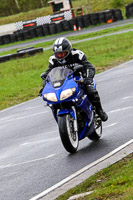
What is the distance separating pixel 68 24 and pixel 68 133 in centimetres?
4200

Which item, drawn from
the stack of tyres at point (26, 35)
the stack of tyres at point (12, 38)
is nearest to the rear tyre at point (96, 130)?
the stack of tyres at point (26, 35)

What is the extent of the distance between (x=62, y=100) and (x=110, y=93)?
742 centimetres

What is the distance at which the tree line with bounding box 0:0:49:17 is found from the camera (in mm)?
88750

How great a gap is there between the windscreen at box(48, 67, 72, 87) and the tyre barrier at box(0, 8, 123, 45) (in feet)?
133

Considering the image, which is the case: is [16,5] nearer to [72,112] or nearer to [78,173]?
[72,112]

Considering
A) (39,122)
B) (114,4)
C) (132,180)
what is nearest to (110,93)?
(39,122)

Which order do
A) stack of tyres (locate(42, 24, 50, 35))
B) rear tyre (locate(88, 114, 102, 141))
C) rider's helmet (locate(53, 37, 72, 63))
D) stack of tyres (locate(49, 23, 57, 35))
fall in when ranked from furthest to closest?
stack of tyres (locate(42, 24, 50, 35))
stack of tyres (locate(49, 23, 57, 35))
rear tyre (locate(88, 114, 102, 141))
rider's helmet (locate(53, 37, 72, 63))

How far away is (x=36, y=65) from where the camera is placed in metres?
27.3

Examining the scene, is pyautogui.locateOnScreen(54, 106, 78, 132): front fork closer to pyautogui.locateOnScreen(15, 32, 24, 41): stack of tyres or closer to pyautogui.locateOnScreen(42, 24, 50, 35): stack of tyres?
pyautogui.locateOnScreen(42, 24, 50, 35): stack of tyres

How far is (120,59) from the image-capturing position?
2497cm

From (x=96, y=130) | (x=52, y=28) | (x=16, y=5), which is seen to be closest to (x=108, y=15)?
(x=52, y=28)

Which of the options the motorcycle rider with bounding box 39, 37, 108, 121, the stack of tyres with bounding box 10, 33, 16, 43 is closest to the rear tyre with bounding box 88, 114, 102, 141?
the motorcycle rider with bounding box 39, 37, 108, 121

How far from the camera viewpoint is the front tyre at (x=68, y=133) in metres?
7.32

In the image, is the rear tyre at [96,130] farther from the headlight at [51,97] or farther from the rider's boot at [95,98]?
the headlight at [51,97]
